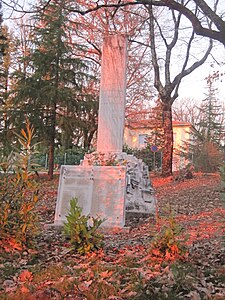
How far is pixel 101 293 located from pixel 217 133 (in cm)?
2792

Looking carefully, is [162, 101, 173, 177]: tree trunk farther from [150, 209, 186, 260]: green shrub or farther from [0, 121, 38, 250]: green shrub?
[150, 209, 186, 260]: green shrub

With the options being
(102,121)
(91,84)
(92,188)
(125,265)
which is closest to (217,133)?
(91,84)

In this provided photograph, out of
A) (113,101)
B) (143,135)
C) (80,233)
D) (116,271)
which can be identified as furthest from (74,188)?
(143,135)

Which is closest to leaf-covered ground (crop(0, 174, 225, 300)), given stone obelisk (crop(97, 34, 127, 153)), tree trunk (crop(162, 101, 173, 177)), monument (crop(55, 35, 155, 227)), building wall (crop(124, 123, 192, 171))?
monument (crop(55, 35, 155, 227))

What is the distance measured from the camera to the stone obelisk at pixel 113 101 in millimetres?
8812

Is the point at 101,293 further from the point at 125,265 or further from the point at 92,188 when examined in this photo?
the point at 92,188

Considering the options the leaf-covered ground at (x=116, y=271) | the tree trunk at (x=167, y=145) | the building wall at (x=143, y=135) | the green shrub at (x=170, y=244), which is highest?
the building wall at (x=143, y=135)

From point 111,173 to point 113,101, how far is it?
2.64 meters

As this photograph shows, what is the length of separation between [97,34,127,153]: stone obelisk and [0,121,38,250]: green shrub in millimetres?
4558

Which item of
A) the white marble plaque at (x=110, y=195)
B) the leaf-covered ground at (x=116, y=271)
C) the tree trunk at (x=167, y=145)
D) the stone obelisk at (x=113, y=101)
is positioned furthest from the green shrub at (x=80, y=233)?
the tree trunk at (x=167, y=145)

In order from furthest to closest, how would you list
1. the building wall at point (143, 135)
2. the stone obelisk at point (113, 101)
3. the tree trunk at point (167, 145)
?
the building wall at point (143, 135)
the tree trunk at point (167, 145)
the stone obelisk at point (113, 101)

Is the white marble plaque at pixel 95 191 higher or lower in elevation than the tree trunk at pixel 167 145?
lower

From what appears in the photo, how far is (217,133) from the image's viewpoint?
1149 inches

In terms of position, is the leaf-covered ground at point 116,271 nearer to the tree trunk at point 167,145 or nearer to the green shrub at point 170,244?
the green shrub at point 170,244
